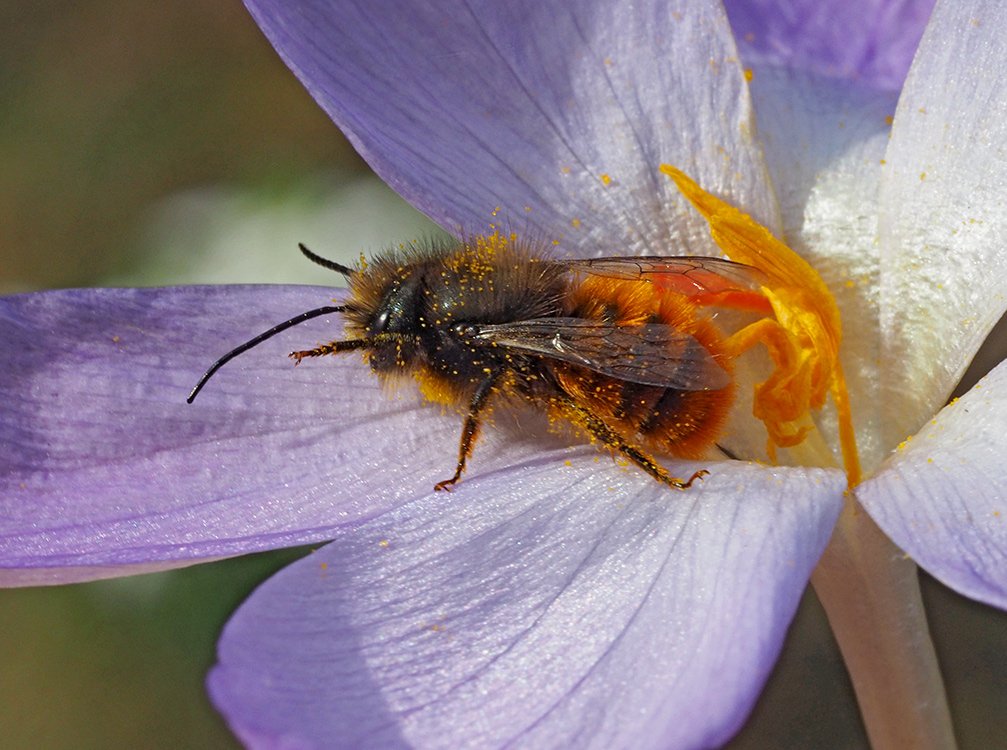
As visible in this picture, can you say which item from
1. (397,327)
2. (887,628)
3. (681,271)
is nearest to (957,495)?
(887,628)

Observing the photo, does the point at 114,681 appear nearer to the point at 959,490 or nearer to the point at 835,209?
the point at 835,209

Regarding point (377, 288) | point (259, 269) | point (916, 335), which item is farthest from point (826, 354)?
point (259, 269)

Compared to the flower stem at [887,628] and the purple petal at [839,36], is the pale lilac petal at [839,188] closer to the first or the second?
the purple petal at [839,36]

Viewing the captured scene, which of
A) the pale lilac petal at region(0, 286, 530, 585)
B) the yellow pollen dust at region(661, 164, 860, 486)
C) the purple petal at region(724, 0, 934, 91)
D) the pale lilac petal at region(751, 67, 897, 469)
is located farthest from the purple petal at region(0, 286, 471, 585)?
the purple petal at region(724, 0, 934, 91)

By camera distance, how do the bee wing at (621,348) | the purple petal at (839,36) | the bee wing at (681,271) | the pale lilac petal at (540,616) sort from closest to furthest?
the pale lilac petal at (540,616)
the bee wing at (621,348)
the bee wing at (681,271)
the purple petal at (839,36)

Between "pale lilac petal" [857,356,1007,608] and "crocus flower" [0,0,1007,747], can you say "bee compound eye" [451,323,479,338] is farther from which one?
"pale lilac petal" [857,356,1007,608]

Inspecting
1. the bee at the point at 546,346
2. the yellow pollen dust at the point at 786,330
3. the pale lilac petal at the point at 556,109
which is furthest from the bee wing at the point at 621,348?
the pale lilac petal at the point at 556,109
